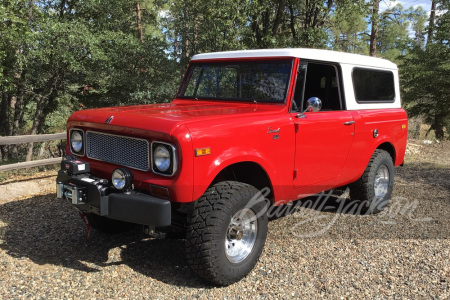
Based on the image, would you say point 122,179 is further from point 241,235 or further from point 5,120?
point 5,120

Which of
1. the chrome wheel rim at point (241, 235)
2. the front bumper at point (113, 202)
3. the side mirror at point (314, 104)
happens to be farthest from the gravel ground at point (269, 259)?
the side mirror at point (314, 104)

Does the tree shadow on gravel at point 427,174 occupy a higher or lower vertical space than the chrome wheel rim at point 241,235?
lower

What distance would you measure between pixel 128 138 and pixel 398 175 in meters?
6.22

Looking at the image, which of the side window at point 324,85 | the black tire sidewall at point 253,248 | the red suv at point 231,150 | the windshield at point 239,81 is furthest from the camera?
the side window at point 324,85

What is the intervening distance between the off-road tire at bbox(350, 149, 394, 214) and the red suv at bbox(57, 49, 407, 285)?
17 mm

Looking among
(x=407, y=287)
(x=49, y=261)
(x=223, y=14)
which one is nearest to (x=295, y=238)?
(x=407, y=287)

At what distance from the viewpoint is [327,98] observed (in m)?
4.59

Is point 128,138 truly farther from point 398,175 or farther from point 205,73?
point 398,175

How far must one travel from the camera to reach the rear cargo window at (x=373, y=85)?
468cm

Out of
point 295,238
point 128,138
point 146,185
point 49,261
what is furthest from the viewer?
point 295,238

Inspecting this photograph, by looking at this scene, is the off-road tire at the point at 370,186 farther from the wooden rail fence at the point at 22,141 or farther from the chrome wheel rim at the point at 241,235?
the wooden rail fence at the point at 22,141

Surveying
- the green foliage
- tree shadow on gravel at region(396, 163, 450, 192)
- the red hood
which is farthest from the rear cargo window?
the green foliage

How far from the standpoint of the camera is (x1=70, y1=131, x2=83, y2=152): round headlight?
3.76 m

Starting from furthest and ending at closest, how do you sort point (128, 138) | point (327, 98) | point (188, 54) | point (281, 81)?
point (188, 54) → point (327, 98) → point (281, 81) → point (128, 138)
